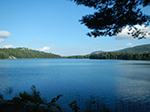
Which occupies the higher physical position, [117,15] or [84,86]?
[117,15]

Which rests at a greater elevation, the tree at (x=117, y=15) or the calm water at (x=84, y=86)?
the tree at (x=117, y=15)

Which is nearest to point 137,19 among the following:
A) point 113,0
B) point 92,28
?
point 113,0

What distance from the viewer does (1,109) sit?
285 inches

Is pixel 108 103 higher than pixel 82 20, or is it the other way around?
pixel 82 20

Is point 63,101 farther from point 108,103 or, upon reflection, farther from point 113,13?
point 113,13

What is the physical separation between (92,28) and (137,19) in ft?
11.3

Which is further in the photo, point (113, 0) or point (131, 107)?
point (131, 107)

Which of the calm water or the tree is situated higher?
the tree

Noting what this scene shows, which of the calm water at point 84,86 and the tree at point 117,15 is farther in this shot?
the calm water at point 84,86

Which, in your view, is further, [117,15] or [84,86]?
[84,86]

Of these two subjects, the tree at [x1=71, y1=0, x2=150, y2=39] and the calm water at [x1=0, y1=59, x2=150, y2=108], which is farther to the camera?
the calm water at [x1=0, y1=59, x2=150, y2=108]

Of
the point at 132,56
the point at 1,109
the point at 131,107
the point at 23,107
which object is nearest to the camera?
the point at 1,109

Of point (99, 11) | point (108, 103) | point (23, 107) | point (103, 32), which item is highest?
point (99, 11)

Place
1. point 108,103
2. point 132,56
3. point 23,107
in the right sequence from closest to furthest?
1. point 23,107
2. point 108,103
3. point 132,56
